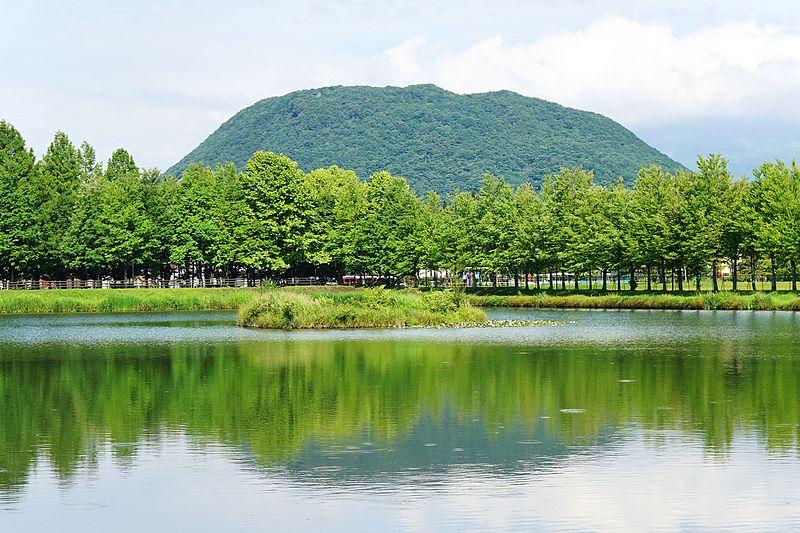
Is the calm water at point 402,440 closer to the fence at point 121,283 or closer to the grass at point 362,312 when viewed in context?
the grass at point 362,312

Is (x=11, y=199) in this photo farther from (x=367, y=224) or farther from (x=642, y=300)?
(x=642, y=300)

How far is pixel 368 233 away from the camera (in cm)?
12262

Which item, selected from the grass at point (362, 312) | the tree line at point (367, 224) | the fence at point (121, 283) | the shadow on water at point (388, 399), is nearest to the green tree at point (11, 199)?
the tree line at point (367, 224)

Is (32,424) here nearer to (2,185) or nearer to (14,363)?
(14,363)

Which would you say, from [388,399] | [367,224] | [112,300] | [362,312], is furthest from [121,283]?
[388,399]

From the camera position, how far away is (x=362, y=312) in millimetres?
68438

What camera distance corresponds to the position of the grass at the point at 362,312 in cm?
6819

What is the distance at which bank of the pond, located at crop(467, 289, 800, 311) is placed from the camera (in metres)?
89.1

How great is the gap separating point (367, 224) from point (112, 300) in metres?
34.9

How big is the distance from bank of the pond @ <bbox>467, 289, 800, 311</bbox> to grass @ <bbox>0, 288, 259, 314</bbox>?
84.9 feet

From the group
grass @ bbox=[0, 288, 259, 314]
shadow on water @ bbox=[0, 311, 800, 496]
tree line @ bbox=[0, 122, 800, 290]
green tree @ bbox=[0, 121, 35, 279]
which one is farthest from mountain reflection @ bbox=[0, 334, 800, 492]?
green tree @ bbox=[0, 121, 35, 279]

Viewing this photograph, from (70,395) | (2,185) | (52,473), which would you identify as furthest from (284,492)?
(2,185)

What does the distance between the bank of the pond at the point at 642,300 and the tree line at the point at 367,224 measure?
12.9 feet

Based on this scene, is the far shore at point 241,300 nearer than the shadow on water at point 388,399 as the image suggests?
No
